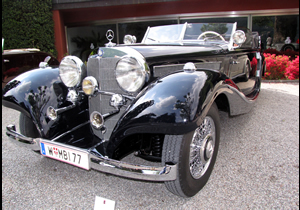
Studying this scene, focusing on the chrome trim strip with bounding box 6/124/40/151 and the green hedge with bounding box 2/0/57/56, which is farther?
the green hedge with bounding box 2/0/57/56

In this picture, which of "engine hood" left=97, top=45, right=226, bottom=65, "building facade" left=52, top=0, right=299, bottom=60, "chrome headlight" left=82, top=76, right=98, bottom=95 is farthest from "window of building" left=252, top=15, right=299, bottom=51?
"chrome headlight" left=82, top=76, right=98, bottom=95

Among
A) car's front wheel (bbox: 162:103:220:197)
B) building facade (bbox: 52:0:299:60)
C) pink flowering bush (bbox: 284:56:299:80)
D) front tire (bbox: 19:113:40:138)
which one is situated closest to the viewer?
car's front wheel (bbox: 162:103:220:197)

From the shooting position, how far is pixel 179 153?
1545mm

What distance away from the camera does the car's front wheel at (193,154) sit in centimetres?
156

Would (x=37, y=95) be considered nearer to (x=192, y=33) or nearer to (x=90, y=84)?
(x=90, y=84)

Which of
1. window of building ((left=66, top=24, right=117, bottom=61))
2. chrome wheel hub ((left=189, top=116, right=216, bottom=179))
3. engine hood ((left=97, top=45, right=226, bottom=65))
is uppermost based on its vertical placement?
window of building ((left=66, top=24, right=117, bottom=61))

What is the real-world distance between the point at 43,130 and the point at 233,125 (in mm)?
2436

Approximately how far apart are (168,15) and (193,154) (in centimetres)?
850

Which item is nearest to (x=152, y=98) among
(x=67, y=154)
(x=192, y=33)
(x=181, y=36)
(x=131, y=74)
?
(x=131, y=74)

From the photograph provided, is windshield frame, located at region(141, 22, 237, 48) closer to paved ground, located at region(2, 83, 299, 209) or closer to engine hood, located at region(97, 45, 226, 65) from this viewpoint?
engine hood, located at region(97, 45, 226, 65)

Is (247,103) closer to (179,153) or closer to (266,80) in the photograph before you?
(179,153)

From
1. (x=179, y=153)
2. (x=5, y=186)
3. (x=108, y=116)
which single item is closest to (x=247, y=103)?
(x=179, y=153)

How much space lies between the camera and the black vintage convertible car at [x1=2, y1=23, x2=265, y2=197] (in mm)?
1474

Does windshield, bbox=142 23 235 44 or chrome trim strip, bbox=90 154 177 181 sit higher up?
windshield, bbox=142 23 235 44
